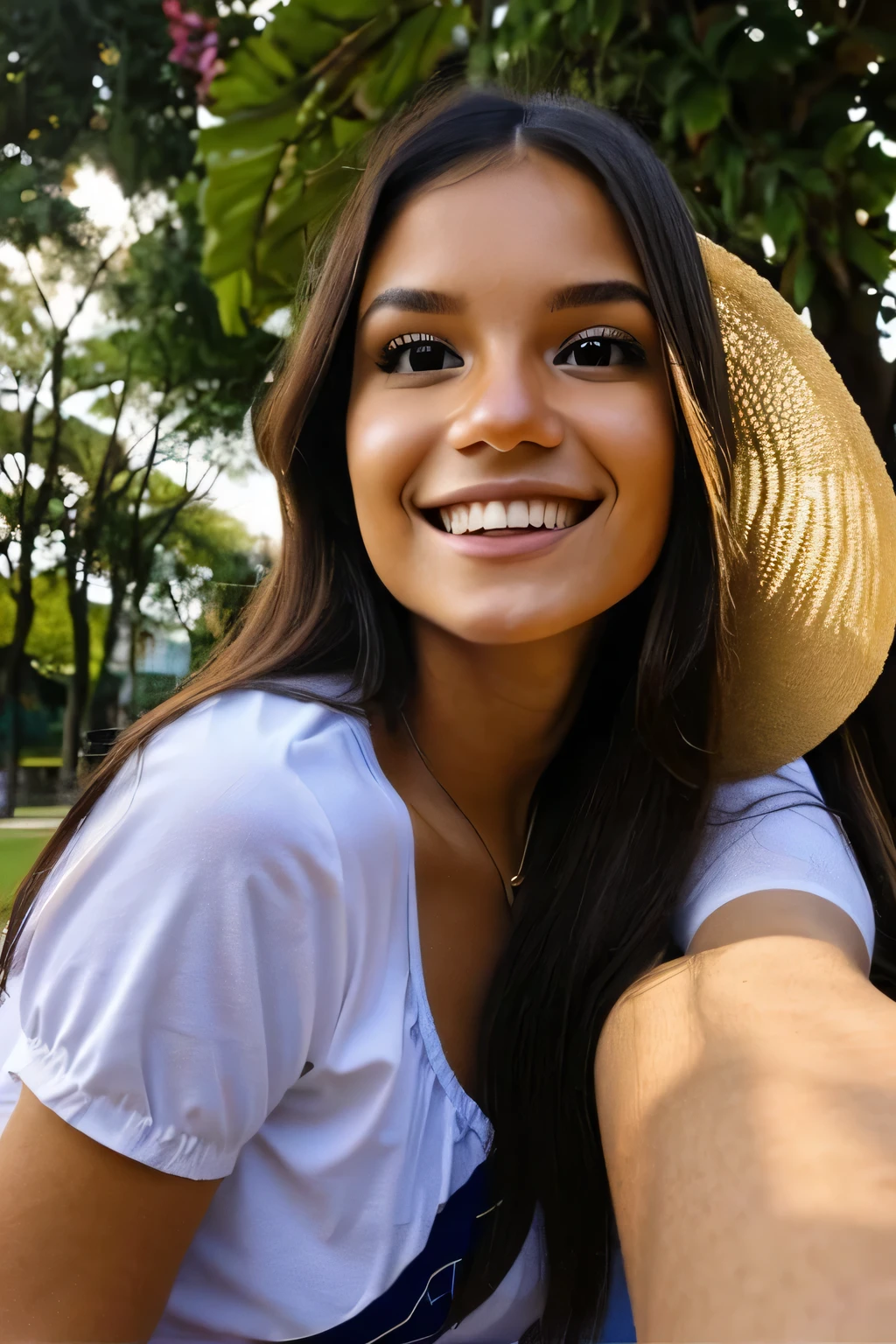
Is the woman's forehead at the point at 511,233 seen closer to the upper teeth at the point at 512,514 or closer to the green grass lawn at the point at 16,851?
the upper teeth at the point at 512,514

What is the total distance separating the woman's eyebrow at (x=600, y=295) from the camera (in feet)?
3.06

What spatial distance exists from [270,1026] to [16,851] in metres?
0.93

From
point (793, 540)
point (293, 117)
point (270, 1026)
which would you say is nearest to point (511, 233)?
point (793, 540)

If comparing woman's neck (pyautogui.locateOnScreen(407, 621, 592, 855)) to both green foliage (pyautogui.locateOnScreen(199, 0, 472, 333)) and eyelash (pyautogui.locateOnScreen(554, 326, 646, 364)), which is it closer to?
eyelash (pyautogui.locateOnScreen(554, 326, 646, 364))

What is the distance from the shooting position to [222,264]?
5.65 feet

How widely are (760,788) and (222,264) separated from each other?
1210mm

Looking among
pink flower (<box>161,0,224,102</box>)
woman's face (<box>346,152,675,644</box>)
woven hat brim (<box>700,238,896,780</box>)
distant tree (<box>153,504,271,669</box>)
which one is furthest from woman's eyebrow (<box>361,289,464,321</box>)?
pink flower (<box>161,0,224,102</box>)

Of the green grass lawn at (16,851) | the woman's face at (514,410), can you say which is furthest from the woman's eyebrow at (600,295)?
the green grass lawn at (16,851)

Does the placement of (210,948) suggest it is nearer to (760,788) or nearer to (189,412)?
(760,788)

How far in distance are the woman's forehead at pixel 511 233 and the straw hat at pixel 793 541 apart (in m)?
0.23

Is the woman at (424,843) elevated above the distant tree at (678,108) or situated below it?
below

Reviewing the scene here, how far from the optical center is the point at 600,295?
0.95 meters

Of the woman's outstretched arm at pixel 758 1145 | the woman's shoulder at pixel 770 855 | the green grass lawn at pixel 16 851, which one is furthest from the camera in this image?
the green grass lawn at pixel 16 851

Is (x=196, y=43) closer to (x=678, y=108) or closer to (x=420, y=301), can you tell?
(x=678, y=108)
